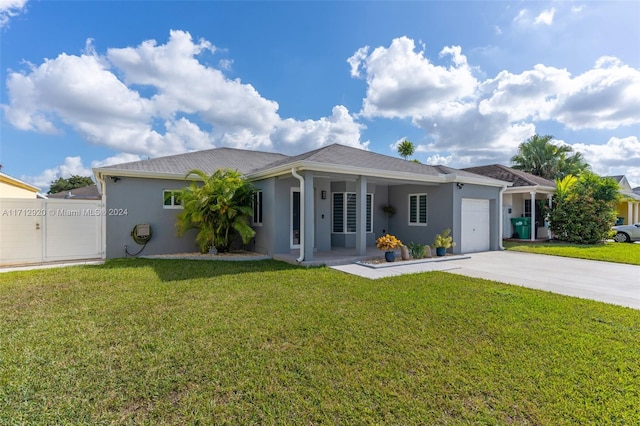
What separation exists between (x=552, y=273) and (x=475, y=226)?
449 centimetres

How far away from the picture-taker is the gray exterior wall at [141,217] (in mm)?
10516

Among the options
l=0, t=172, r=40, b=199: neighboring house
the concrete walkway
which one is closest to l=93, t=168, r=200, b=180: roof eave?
l=0, t=172, r=40, b=199: neighboring house

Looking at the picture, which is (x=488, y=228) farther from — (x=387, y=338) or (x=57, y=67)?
(x=57, y=67)

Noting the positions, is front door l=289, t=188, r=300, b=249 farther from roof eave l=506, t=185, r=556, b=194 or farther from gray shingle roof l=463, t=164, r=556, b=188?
gray shingle roof l=463, t=164, r=556, b=188

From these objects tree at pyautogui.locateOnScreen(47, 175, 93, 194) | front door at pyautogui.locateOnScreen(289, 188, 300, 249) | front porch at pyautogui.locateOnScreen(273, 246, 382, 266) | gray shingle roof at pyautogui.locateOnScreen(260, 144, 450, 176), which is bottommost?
front porch at pyautogui.locateOnScreen(273, 246, 382, 266)

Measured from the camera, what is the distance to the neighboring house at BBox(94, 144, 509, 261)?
10016 mm

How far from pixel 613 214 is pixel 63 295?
75.2 feet

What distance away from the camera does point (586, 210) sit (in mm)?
15102

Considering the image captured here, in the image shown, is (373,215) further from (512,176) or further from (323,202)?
(512,176)

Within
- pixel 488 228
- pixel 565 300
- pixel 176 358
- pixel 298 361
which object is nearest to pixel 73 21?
pixel 176 358

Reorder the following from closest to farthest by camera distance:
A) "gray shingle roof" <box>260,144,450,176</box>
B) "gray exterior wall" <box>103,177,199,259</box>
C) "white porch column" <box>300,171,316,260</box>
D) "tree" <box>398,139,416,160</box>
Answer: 1. "white porch column" <box>300,171,316,260</box>
2. "gray shingle roof" <box>260,144,450,176</box>
3. "gray exterior wall" <box>103,177,199,259</box>
4. "tree" <box>398,139,416,160</box>

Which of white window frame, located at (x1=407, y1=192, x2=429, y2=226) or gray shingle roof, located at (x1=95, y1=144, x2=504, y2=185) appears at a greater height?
gray shingle roof, located at (x1=95, y1=144, x2=504, y2=185)

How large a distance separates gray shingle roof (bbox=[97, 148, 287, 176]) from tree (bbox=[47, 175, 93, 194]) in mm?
35639

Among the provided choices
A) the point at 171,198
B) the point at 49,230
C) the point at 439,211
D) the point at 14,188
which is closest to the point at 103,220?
the point at 49,230
